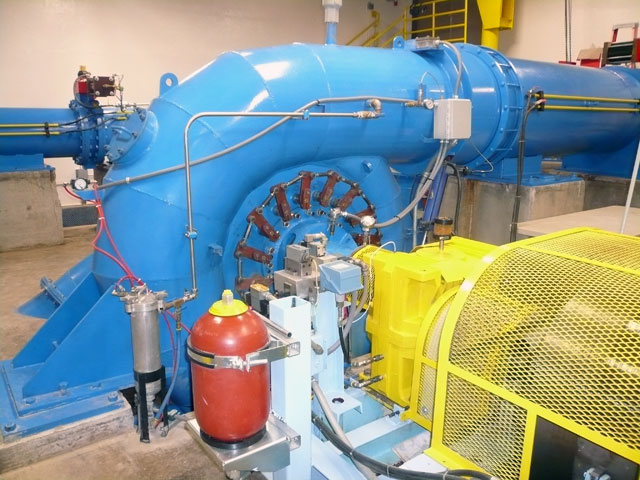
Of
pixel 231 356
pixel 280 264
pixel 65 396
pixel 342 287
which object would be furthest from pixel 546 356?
pixel 65 396

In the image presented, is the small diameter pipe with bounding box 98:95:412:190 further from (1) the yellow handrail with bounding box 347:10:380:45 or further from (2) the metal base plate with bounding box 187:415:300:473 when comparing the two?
(1) the yellow handrail with bounding box 347:10:380:45

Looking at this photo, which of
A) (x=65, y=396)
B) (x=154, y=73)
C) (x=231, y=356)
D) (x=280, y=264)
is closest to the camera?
(x=231, y=356)

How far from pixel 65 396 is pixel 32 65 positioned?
16.3ft

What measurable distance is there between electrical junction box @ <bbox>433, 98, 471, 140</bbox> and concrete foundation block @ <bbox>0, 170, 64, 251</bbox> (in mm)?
3912

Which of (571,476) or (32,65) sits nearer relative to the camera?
(571,476)

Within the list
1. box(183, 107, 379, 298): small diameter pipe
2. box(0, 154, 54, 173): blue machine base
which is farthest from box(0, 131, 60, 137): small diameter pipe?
box(183, 107, 379, 298): small diameter pipe

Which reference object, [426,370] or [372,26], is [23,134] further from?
[372,26]

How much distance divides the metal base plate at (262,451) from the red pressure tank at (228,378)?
0.07ft

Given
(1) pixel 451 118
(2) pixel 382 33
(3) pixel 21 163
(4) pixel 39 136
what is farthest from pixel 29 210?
(2) pixel 382 33

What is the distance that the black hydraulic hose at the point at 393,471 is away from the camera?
1.22 metres

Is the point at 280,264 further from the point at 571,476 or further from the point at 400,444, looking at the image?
the point at 571,476

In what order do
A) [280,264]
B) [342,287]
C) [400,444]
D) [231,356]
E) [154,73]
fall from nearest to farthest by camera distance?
[231,356], [342,287], [400,444], [280,264], [154,73]

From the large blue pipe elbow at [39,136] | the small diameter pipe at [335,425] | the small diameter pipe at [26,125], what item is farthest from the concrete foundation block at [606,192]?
the small diameter pipe at [26,125]

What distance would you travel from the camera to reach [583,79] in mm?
3326
